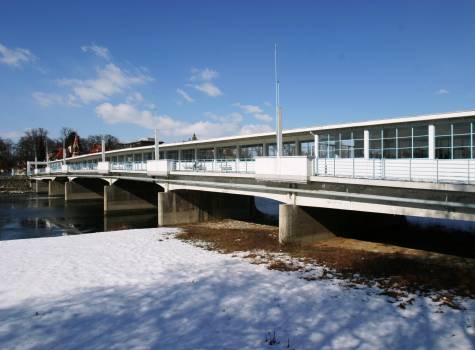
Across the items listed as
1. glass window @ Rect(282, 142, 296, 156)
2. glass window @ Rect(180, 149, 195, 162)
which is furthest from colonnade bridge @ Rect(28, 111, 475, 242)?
glass window @ Rect(180, 149, 195, 162)

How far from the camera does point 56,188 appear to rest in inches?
2798

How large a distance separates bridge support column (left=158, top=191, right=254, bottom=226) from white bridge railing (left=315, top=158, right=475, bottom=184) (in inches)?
542

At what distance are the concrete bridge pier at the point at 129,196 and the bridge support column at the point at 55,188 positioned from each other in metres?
33.3

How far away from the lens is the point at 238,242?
19.9m

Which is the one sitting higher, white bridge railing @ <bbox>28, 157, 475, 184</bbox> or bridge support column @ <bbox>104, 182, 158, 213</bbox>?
white bridge railing @ <bbox>28, 157, 475, 184</bbox>

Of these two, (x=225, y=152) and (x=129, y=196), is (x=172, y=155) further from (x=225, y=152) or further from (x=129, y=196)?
(x=225, y=152)

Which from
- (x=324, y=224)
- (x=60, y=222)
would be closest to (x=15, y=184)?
(x=60, y=222)

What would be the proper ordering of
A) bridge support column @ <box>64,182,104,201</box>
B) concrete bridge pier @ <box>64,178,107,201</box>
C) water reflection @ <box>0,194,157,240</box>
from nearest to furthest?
water reflection @ <box>0,194,157,240</box>
bridge support column @ <box>64,182,104,201</box>
concrete bridge pier @ <box>64,178,107,201</box>

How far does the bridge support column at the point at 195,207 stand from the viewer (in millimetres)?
29188

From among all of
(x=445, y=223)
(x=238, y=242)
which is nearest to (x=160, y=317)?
(x=238, y=242)

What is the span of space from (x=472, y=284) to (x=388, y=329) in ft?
17.3

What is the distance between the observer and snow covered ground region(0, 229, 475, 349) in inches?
295

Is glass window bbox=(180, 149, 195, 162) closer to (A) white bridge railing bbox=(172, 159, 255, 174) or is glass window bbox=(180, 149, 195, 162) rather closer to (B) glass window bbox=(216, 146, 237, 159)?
(B) glass window bbox=(216, 146, 237, 159)

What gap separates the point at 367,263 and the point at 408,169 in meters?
4.71
